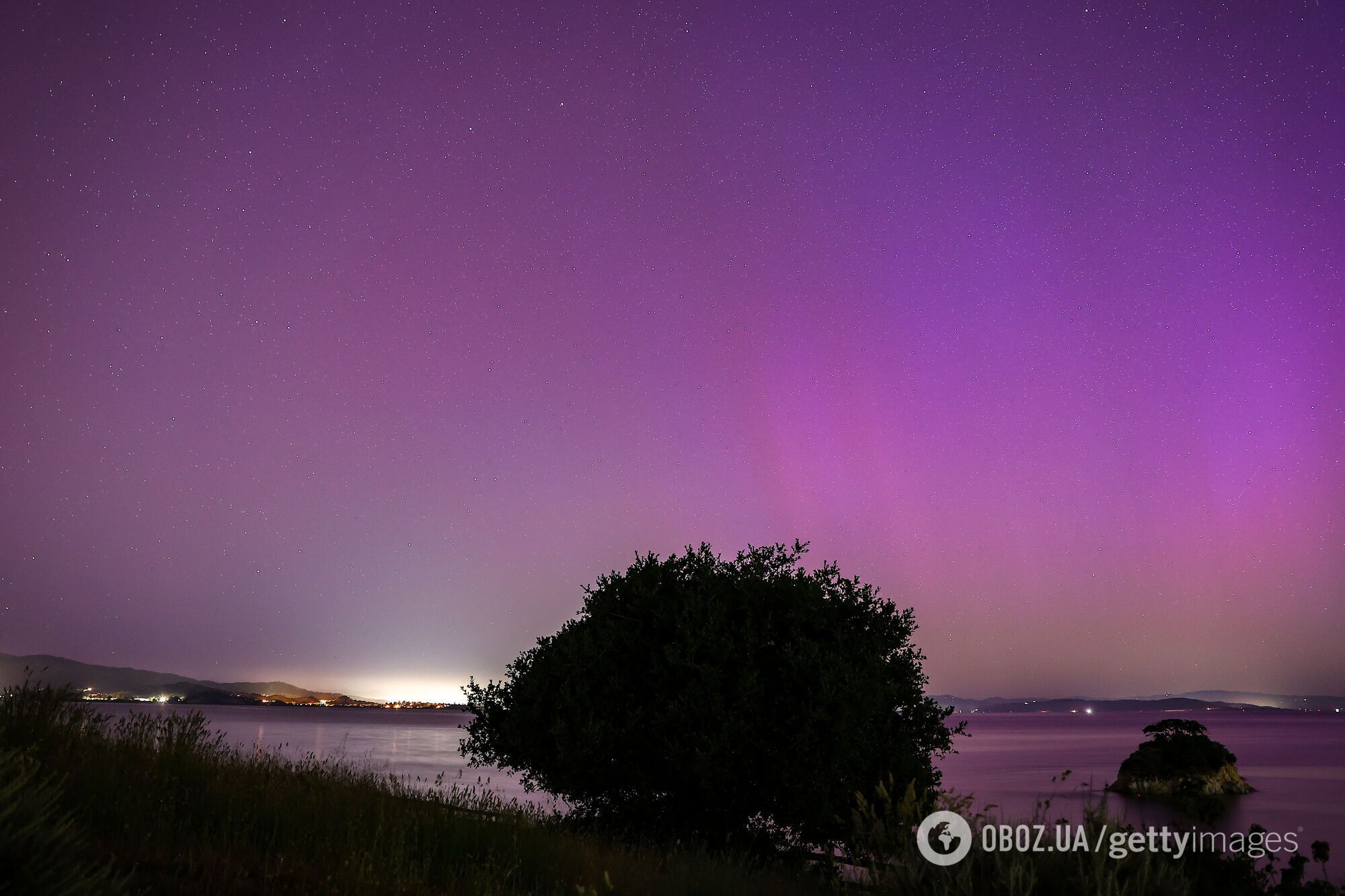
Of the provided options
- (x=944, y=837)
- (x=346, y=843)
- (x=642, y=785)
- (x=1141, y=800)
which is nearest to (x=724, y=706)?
(x=642, y=785)

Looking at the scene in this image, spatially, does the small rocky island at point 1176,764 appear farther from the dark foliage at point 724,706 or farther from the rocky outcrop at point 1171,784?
the dark foliage at point 724,706

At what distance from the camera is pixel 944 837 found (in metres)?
10.8

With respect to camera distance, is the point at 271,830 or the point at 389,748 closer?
the point at 271,830

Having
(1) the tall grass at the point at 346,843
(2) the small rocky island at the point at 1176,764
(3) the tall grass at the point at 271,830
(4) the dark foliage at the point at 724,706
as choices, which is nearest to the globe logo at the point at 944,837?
(1) the tall grass at the point at 346,843

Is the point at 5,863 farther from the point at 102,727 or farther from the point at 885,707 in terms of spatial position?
the point at 885,707

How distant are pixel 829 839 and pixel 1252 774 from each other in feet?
322

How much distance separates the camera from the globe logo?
1056cm

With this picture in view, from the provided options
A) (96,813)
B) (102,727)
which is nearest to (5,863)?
(96,813)

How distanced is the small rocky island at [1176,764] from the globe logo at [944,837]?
57716 mm

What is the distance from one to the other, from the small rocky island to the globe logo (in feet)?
189

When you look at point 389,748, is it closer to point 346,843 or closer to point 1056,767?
point 1056,767

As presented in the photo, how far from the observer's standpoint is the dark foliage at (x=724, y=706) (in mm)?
15062

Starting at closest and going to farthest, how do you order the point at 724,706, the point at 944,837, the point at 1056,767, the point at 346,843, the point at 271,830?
the point at 346,843 < the point at 271,830 < the point at 944,837 < the point at 724,706 < the point at 1056,767

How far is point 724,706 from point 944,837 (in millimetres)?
5007
